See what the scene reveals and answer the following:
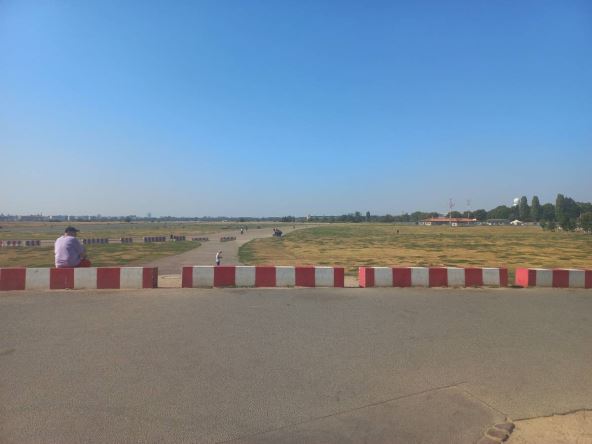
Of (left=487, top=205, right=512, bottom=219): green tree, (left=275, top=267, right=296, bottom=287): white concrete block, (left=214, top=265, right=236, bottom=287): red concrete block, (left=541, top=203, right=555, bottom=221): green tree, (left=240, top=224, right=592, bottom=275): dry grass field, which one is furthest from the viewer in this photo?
(left=487, top=205, right=512, bottom=219): green tree

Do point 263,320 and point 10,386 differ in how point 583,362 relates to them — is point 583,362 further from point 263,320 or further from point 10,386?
point 10,386

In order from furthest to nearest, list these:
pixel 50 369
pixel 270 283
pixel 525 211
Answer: pixel 525 211 → pixel 270 283 → pixel 50 369

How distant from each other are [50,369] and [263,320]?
12.2 ft

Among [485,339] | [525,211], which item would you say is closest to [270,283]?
[485,339]

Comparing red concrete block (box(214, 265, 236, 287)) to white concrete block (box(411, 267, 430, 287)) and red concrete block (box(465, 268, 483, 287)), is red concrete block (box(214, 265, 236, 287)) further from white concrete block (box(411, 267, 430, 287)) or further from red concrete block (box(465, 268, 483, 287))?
red concrete block (box(465, 268, 483, 287))

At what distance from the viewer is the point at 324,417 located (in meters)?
4.20

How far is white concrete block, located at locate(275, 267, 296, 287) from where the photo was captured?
1180cm

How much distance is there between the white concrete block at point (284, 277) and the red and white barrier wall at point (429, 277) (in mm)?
2084

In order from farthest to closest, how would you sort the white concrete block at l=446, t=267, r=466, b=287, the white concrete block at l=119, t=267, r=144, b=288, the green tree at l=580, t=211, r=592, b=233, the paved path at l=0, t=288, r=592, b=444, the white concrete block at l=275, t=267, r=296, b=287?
the green tree at l=580, t=211, r=592, b=233 < the white concrete block at l=446, t=267, r=466, b=287 < the white concrete block at l=275, t=267, r=296, b=287 < the white concrete block at l=119, t=267, r=144, b=288 < the paved path at l=0, t=288, r=592, b=444

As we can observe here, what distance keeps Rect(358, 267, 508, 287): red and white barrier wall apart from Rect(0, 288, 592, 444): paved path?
2.51 m

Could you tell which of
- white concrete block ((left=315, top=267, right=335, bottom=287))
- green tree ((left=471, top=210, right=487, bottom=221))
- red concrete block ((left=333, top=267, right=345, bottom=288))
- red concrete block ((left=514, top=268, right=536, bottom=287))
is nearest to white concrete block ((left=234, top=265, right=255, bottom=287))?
white concrete block ((left=315, top=267, right=335, bottom=287))

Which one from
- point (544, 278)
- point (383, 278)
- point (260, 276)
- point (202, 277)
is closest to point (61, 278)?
point (202, 277)

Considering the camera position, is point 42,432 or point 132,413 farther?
point 132,413

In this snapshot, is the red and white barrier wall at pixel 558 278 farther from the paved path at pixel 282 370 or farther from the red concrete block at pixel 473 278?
the paved path at pixel 282 370
